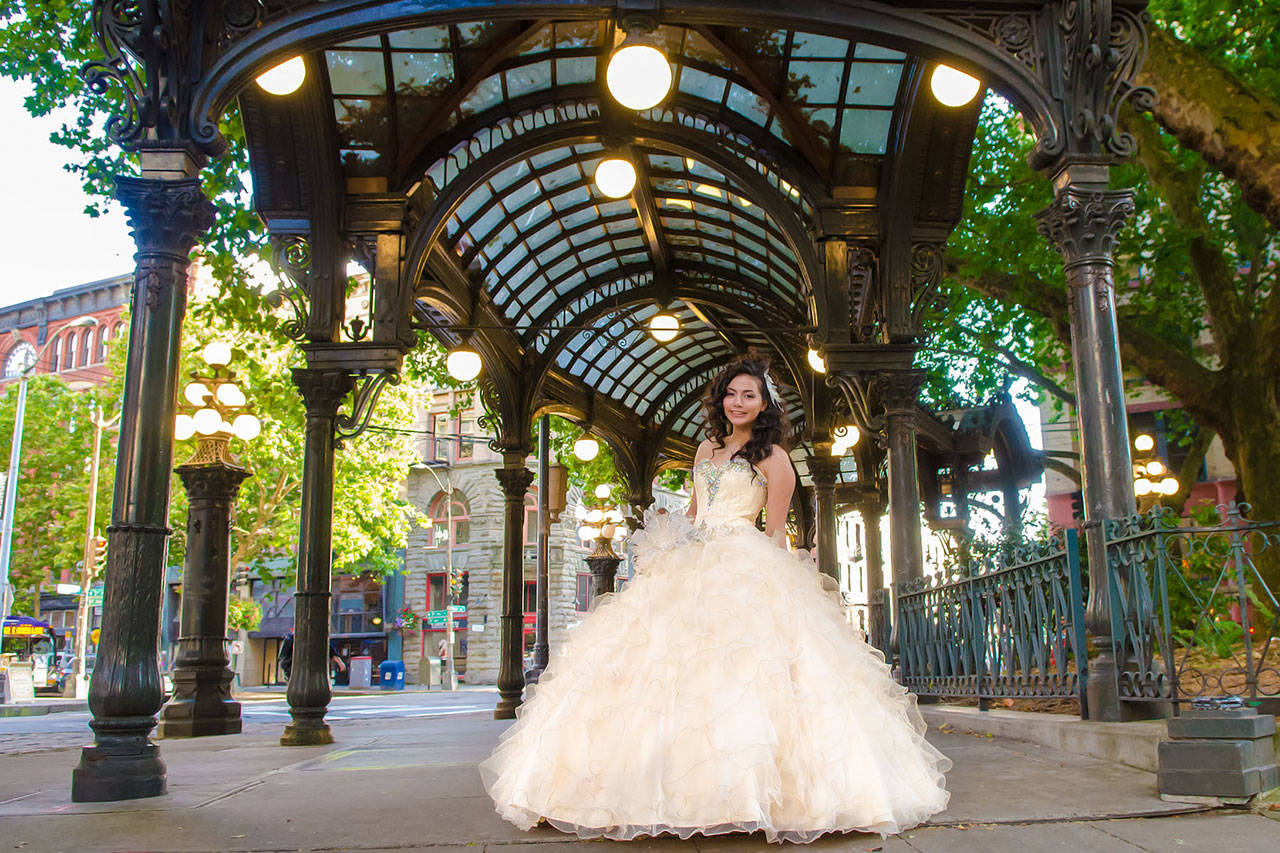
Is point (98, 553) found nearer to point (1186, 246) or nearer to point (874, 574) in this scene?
point (874, 574)

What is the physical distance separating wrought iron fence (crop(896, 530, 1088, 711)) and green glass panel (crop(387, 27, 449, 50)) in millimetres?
6590

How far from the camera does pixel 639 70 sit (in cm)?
698

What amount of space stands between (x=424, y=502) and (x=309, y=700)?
37.2 metres

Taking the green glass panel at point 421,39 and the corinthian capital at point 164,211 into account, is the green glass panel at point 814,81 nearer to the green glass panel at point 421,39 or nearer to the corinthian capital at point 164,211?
the green glass panel at point 421,39

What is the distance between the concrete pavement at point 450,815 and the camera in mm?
3893

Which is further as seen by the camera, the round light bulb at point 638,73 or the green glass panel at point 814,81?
the green glass panel at point 814,81

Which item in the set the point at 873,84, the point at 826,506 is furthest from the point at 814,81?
the point at 826,506

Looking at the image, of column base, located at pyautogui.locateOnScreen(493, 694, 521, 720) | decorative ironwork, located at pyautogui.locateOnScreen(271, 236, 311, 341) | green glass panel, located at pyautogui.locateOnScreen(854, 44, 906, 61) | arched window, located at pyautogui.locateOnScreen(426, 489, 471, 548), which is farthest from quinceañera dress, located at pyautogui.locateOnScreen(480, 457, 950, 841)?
arched window, located at pyautogui.locateOnScreen(426, 489, 471, 548)

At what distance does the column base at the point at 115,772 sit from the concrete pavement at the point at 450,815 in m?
0.12

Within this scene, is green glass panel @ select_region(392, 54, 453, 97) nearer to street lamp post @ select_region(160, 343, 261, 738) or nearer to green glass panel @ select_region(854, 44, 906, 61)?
green glass panel @ select_region(854, 44, 906, 61)

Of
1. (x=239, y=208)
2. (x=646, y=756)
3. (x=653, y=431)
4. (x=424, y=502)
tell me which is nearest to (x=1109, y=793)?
(x=646, y=756)

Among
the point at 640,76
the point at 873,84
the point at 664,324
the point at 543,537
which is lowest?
the point at 543,537

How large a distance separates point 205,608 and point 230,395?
2.51 metres

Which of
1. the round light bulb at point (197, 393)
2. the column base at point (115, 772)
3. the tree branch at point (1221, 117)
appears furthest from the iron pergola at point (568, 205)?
the tree branch at point (1221, 117)
